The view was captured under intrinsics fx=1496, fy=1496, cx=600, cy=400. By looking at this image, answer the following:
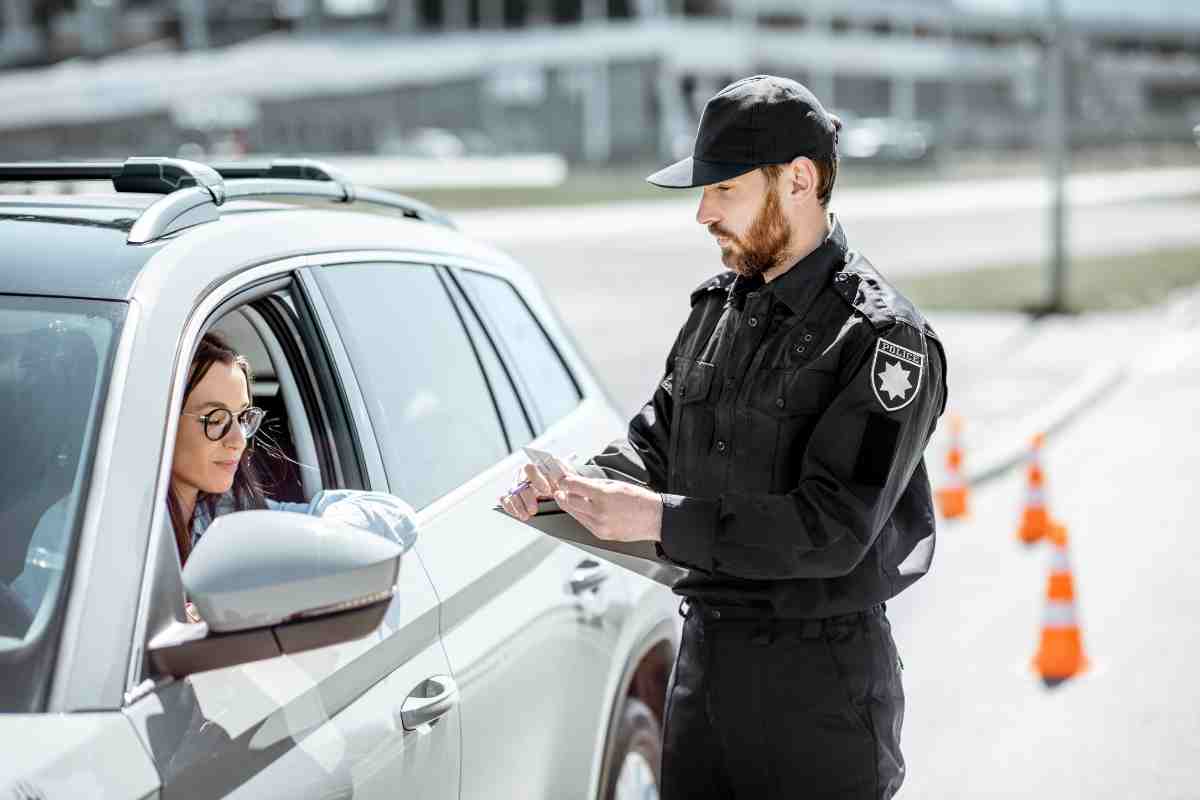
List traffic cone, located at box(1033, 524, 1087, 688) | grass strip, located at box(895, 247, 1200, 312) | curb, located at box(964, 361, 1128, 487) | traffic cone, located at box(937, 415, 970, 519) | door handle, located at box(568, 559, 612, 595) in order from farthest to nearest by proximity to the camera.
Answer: grass strip, located at box(895, 247, 1200, 312) < curb, located at box(964, 361, 1128, 487) < traffic cone, located at box(937, 415, 970, 519) < traffic cone, located at box(1033, 524, 1087, 688) < door handle, located at box(568, 559, 612, 595)

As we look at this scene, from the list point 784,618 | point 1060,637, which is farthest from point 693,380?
point 1060,637

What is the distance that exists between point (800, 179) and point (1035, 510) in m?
6.04

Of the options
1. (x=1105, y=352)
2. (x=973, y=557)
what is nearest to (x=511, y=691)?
(x=973, y=557)

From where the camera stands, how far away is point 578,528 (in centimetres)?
282

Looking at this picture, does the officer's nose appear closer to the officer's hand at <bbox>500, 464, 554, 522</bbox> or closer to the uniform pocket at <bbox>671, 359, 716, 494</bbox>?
the uniform pocket at <bbox>671, 359, 716, 494</bbox>

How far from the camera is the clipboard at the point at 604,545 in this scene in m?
2.77

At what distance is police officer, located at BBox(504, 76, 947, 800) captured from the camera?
100 inches

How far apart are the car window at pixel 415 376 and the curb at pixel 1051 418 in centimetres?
676

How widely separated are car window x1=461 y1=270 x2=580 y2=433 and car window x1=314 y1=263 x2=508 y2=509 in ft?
0.63

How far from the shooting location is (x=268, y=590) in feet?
6.40

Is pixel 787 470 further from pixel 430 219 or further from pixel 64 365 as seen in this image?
pixel 430 219

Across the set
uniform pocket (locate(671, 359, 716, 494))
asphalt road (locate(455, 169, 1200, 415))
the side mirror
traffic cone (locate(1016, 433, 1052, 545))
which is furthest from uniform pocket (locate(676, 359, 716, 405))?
asphalt road (locate(455, 169, 1200, 415))

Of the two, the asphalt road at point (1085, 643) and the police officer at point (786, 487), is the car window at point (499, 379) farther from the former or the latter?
the asphalt road at point (1085, 643)

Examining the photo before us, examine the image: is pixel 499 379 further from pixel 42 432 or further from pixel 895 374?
pixel 42 432
